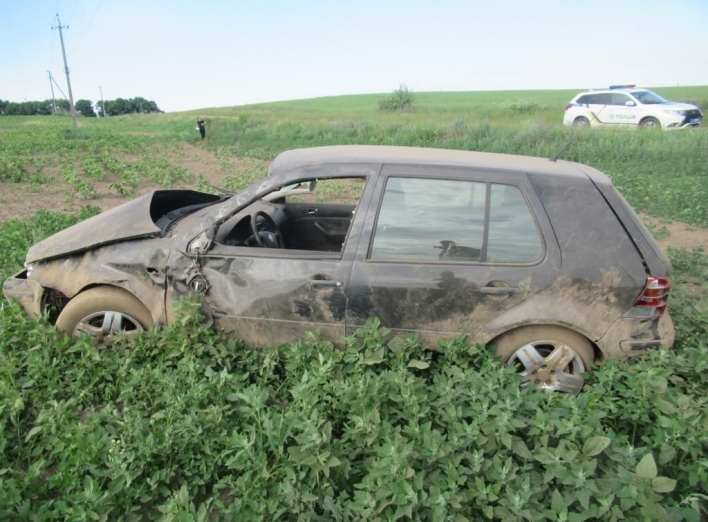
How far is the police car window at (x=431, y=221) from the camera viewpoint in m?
3.40

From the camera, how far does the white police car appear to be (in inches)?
747

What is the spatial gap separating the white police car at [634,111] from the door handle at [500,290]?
17.7 meters

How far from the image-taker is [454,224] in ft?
11.2

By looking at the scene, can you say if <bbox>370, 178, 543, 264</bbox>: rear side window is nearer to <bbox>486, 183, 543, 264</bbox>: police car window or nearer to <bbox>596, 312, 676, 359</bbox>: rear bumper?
<bbox>486, 183, 543, 264</bbox>: police car window

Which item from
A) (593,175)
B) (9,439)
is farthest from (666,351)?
(9,439)

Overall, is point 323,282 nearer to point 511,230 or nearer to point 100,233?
point 511,230

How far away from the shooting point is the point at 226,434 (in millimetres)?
2834

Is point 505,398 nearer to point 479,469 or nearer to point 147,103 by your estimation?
point 479,469

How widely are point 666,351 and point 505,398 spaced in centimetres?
126

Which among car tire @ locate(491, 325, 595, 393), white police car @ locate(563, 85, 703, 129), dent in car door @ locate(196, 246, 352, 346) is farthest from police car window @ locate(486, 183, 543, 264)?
white police car @ locate(563, 85, 703, 129)

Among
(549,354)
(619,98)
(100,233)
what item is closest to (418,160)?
(549,354)

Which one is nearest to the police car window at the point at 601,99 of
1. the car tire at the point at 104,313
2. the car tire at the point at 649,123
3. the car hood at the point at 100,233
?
the car tire at the point at 649,123

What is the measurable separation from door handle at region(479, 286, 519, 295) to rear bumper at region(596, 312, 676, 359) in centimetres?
68

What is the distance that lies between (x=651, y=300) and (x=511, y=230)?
1.00 m
